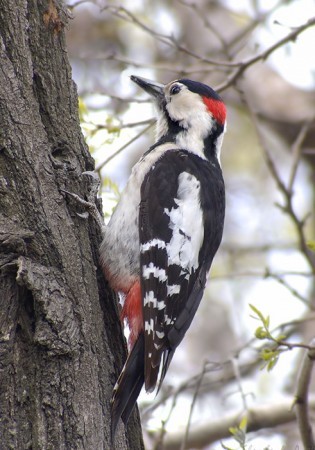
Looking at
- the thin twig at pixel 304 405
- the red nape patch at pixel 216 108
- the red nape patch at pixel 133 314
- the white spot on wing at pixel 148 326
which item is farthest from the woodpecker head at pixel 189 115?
the thin twig at pixel 304 405

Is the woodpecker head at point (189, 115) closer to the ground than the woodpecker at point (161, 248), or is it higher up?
higher up

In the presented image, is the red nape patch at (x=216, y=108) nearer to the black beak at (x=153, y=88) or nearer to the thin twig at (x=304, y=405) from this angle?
the black beak at (x=153, y=88)

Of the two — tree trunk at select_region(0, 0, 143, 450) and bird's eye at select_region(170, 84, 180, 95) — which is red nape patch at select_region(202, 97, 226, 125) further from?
tree trunk at select_region(0, 0, 143, 450)

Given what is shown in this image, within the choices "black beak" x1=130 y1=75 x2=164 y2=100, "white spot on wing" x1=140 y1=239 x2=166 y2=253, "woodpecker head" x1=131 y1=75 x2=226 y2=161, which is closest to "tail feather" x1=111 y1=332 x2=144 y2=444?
"white spot on wing" x1=140 y1=239 x2=166 y2=253

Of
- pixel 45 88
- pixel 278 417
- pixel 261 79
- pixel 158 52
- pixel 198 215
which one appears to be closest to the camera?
pixel 45 88

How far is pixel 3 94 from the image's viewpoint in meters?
2.43

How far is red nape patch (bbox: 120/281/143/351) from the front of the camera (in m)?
2.87

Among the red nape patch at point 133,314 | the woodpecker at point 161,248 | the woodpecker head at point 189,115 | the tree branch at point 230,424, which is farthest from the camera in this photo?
the tree branch at point 230,424

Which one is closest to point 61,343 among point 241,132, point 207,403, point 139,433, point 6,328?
point 6,328

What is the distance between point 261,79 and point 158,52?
1.80m

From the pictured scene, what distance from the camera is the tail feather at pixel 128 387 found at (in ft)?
7.84

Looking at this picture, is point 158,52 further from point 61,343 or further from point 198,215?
point 61,343

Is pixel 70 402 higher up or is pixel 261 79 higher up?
pixel 261 79

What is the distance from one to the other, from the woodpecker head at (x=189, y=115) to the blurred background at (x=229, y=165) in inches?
3.8
